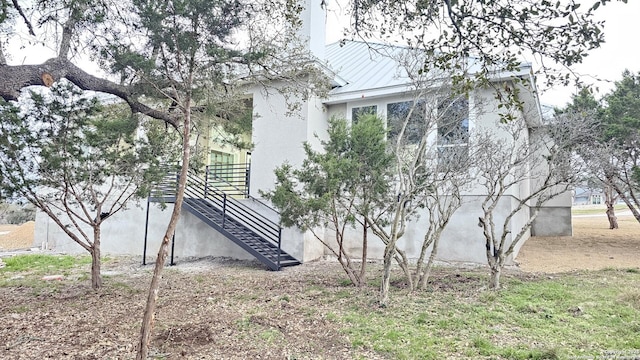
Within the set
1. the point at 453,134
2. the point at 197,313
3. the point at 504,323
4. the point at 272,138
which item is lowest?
the point at 197,313

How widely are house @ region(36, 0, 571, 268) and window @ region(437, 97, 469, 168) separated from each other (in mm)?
742

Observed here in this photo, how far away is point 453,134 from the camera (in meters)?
8.52

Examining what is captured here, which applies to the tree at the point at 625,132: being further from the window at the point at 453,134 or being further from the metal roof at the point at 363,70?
the metal roof at the point at 363,70

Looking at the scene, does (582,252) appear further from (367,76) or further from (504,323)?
(367,76)

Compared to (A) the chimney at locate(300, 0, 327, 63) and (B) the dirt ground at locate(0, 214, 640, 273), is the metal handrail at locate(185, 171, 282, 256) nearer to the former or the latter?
(A) the chimney at locate(300, 0, 327, 63)

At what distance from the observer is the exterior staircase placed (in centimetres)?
911

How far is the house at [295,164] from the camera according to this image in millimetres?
9453

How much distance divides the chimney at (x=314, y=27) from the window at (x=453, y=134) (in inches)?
169

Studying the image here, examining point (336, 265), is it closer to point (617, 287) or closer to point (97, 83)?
point (617, 287)

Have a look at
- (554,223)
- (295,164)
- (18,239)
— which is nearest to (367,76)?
(295,164)

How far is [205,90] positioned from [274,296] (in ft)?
11.2

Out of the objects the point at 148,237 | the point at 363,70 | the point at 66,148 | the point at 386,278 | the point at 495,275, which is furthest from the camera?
the point at 363,70

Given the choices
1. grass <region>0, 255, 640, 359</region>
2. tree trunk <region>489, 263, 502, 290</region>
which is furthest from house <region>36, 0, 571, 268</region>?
tree trunk <region>489, 263, 502, 290</region>

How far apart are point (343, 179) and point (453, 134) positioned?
3332 millimetres
